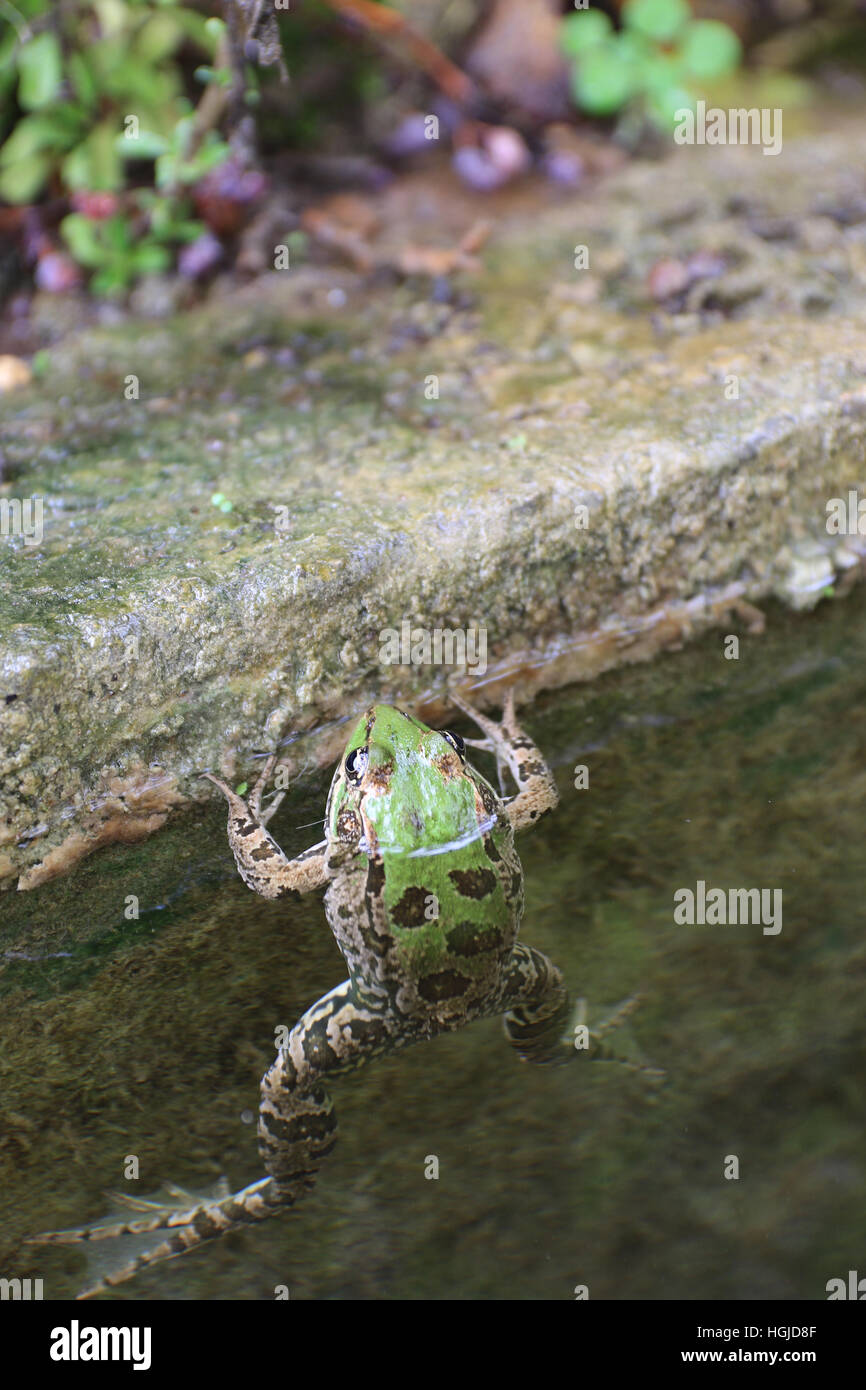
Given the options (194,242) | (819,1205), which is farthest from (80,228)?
(819,1205)

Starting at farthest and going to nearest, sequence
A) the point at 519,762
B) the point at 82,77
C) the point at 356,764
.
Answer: the point at 82,77 → the point at 519,762 → the point at 356,764

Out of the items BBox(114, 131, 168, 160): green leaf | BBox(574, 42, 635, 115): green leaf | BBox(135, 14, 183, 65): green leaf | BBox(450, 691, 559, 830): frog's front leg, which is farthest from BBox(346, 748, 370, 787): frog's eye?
BBox(574, 42, 635, 115): green leaf

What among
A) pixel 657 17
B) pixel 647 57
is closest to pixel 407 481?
pixel 647 57

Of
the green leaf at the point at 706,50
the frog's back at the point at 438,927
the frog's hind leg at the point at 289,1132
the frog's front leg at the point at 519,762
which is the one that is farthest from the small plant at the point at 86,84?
the frog's hind leg at the point at 289,1132

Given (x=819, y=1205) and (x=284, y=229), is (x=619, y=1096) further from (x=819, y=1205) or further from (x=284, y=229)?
(x=284, y=229)

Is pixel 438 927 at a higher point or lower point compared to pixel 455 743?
lower

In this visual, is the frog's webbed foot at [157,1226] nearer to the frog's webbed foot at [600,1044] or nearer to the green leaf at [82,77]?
the frog's webbed foot at [600,1044]

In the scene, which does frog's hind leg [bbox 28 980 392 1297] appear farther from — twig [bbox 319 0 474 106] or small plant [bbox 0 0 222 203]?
twig [bbox 319 0 474 106]

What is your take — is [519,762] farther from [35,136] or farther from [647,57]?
[647,57]
